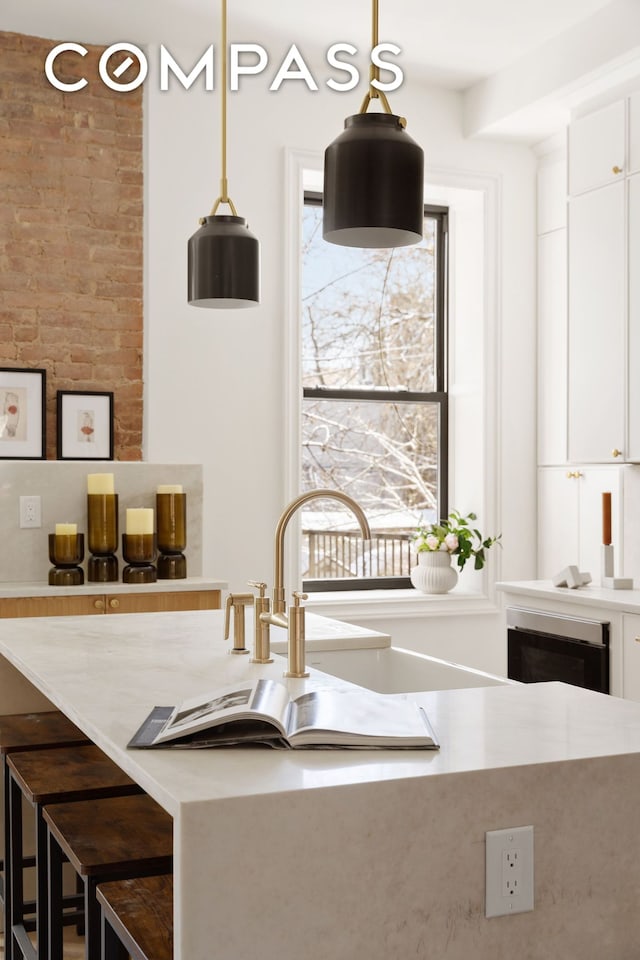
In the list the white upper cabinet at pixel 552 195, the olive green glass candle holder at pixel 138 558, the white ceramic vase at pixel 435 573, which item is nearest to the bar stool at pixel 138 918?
the olive green glass candle holder at pixel 138 558

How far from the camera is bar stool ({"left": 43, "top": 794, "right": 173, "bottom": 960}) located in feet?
5.95

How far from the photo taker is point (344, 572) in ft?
17.1

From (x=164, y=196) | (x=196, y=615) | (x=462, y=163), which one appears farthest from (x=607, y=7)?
(x=196, y=615)

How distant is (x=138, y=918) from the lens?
5.39 feet

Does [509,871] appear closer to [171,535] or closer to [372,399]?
[171,535]

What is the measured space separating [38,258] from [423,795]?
3.61 meters

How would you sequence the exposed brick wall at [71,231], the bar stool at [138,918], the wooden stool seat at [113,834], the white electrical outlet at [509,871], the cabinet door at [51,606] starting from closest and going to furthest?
1. the white electrical outlet at [509,871]
2. the bar stool at [138,918]
3. the wooden stool seat at [113,834]
4. the cabinet door at [51,606]
5. the exposed brick wall at [71,231]

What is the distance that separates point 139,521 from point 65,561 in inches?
12.7

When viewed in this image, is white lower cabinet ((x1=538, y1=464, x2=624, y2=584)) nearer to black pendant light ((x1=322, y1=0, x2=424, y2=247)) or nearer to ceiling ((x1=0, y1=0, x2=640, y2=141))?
ceiling ((x1=0, y1=0, x2=640, y2=141))

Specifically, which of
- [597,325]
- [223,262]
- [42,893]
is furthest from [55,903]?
[597,325]

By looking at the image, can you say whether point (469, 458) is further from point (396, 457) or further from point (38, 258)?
point (38, 258)

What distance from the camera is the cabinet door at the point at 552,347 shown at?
5.14 meters

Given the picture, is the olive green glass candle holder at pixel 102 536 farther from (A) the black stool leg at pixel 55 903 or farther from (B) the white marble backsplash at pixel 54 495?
(A) the black stool leg at pixel 55 903

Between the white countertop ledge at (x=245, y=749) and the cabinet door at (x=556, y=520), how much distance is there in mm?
2851
